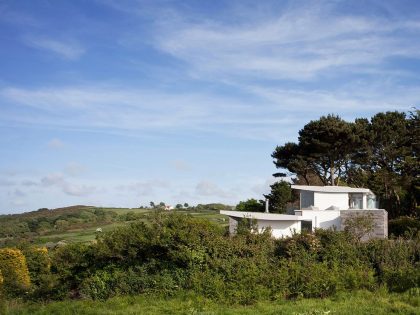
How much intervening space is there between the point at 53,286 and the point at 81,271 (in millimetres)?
998

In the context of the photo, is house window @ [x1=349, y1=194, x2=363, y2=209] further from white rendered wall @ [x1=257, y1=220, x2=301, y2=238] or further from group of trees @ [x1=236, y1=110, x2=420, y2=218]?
group of trees @ [x1=236, y1=110, x2=420, y2=218]

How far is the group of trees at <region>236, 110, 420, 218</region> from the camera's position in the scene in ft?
133

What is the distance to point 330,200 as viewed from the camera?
30.5 m

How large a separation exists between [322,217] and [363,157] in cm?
1732

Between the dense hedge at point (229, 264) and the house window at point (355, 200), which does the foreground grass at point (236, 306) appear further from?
the house window at point (355, 200)

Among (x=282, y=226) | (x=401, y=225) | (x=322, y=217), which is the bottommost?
(x=282, y=226)

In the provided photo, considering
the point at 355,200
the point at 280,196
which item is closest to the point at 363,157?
the point at 280,196

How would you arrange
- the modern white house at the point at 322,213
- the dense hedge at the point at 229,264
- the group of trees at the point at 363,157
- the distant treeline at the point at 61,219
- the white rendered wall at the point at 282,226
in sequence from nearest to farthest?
the dense hedge at the point at 229,264 < the modern white house at the point at 322,213 < the white rendered wall at the point at 282,226 < the group of trees at the point at 363,157 < the distant treeline at the point at 61,219

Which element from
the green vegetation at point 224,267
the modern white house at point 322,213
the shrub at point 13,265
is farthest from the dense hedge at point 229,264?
the shrub at point 13,265

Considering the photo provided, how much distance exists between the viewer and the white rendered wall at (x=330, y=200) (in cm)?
3027

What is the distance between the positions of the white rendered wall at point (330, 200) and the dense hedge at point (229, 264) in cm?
1627

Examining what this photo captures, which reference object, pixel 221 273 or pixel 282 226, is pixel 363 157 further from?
pixel 221 273

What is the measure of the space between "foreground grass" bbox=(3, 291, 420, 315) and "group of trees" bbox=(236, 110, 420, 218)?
1121 inches

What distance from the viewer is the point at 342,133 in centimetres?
4088
